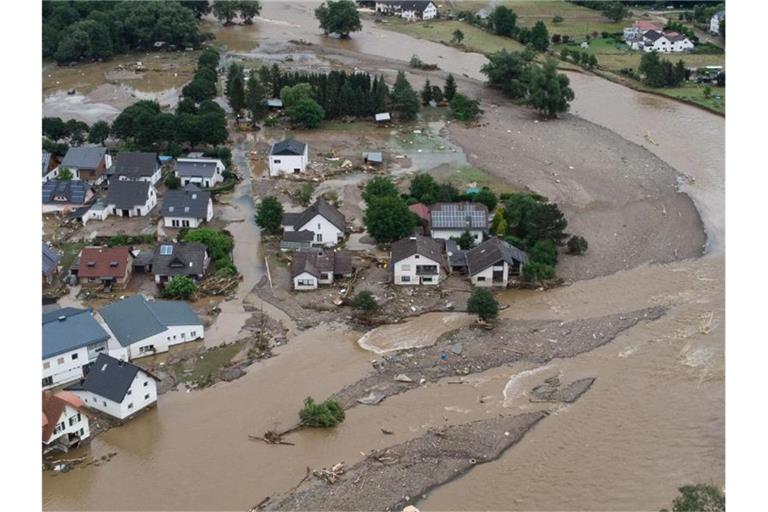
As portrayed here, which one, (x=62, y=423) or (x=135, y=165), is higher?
(x=135, y=165)

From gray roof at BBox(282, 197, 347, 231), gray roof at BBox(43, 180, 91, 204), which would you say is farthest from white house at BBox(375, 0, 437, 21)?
gray roof at BBox(282, 197, 347, 231)

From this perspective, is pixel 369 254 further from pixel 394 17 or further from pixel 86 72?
pixel 394 17

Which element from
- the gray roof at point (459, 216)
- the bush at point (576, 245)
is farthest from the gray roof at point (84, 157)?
the bush at point (576, 245)

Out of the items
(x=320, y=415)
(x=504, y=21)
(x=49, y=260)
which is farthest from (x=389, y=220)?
(x=504, y=21)

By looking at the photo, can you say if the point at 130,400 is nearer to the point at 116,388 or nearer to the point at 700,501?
the point at 116,388

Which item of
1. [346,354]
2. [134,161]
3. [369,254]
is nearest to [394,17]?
[134,161]
